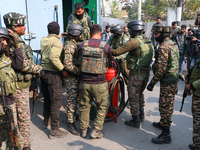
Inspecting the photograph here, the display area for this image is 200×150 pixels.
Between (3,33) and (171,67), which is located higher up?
(3,33)

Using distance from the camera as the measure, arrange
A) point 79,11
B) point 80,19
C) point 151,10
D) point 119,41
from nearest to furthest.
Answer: point 79,11
point 80,19
point 119,41
point 151,10

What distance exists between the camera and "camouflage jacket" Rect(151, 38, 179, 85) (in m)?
3.01

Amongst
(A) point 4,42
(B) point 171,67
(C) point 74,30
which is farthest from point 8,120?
(B) point 171,67

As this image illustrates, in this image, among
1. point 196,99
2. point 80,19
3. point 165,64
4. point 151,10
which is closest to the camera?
point 196,99

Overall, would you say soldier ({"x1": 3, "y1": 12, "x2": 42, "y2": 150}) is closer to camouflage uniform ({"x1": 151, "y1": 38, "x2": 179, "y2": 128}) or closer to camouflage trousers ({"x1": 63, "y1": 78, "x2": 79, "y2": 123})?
camouflage trousers ({"x1": 63, "y1": 78, "x2": 79, "y2": 123})

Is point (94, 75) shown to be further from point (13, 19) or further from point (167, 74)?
point (13, 19)

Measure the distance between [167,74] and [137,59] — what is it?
624 millimetres

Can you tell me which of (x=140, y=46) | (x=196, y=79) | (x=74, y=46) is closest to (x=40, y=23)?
(x=74, y=46)

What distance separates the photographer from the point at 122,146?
314 centimetres

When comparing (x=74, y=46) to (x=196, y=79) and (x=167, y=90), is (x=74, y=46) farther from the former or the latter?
(x=196, y=79)

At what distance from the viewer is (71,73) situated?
3.42 meters

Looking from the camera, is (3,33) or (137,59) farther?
(137,59)

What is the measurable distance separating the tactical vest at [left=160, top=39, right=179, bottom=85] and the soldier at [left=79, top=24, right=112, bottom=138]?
3.16 feet

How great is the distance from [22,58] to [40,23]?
181cm
